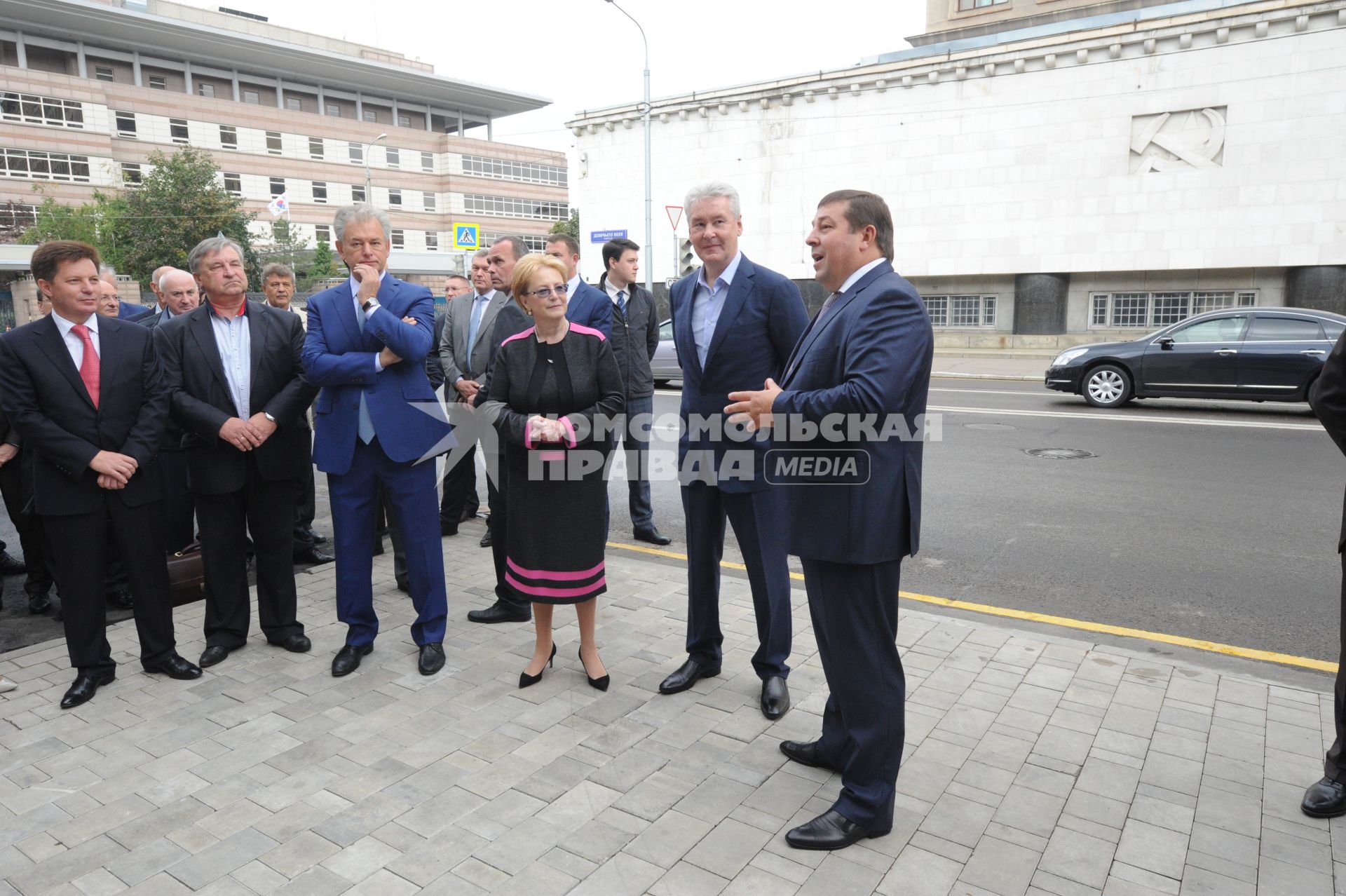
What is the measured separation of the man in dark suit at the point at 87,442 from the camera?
417 centimetres

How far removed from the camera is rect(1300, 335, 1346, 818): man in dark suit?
2967 mm

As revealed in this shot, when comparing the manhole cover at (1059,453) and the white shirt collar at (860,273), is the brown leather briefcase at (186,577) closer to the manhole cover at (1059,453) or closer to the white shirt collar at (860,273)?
the white shirt collar at (860,273)

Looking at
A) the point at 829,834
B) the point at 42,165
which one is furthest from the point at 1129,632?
the point at 42,165

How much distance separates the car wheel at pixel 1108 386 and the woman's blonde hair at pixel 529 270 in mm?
12270

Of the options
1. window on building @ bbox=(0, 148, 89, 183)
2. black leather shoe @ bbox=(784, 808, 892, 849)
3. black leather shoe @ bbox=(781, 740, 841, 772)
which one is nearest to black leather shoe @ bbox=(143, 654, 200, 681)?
black leather shoe @ bbox=(781, 740, 841, 772)

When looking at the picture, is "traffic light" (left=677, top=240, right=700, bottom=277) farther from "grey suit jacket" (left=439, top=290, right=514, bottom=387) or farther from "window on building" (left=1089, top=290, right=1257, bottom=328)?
"window on building" (left=1089, top=290, right=1257, bottom=328)

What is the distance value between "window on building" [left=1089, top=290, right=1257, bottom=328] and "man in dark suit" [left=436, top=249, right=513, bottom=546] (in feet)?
84.2

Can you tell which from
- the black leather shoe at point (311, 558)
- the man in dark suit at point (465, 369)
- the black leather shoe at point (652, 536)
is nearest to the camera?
the man in dark suit at point (465, 369)

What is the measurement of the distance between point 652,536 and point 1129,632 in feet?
11.3

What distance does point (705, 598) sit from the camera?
4.25 m

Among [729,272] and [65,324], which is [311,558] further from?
[729,272]

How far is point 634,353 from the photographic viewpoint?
670cm

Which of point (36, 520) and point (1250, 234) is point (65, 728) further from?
point (1250, 234)

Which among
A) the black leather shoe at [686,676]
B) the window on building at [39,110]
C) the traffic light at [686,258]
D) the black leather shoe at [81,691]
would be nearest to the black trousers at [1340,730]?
the black leather shoe at [686,676]
